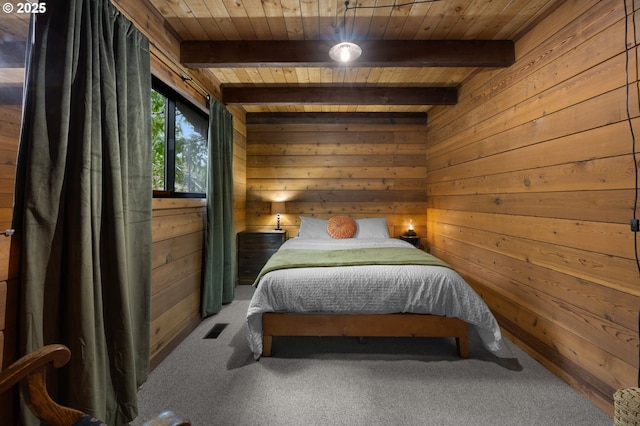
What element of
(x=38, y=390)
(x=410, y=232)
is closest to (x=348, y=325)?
(x=38, y=390)

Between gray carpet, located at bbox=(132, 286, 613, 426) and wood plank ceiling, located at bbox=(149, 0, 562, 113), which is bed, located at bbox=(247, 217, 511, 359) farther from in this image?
wood plank ceiling, located at bbox=(149, 0, 562, 113)

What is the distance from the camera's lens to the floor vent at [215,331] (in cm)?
229

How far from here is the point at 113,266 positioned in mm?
1346

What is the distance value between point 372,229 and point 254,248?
5.15 ft

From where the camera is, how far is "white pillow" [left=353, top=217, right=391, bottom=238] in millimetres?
3453

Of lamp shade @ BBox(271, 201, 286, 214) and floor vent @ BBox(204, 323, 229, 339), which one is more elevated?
lamp shade @ BBox(271, 201, 286, 214)

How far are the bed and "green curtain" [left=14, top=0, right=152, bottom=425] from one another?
32.0 inches

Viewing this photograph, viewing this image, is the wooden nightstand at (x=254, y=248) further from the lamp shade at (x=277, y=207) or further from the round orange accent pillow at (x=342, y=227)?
the round orange accent pillow at (x=342, y=227)

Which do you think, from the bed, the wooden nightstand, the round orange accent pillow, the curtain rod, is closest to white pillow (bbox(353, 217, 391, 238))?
Answer: the round orange accent pillow

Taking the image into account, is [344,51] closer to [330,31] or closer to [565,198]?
[330,31]

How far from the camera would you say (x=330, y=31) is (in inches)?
81.4

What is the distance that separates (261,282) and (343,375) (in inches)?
32.2

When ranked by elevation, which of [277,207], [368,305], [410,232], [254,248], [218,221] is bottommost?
[368,305]

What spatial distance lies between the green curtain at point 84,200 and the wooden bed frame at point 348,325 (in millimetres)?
846
